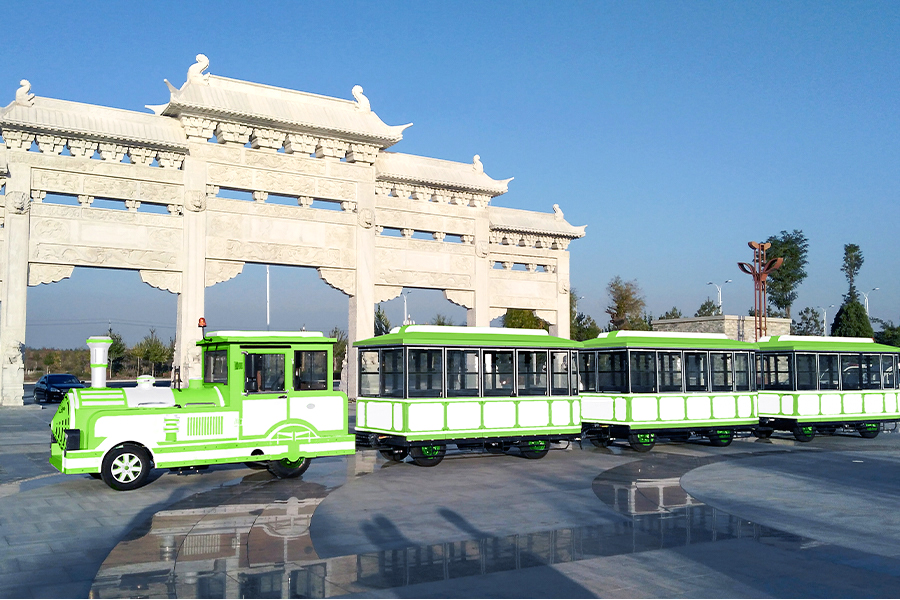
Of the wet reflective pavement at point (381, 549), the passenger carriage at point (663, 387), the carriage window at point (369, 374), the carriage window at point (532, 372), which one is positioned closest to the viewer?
the wet reflective pavement at point (381, 549)

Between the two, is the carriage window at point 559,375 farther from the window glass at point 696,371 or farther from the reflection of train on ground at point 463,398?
the window glass at point 696,371

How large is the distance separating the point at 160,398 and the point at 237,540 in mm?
4416

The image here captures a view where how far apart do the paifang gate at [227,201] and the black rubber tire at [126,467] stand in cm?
1670

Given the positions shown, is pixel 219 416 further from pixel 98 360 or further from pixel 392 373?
pixel 392 373

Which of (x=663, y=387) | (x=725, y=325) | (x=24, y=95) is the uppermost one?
(x=24, y=95)

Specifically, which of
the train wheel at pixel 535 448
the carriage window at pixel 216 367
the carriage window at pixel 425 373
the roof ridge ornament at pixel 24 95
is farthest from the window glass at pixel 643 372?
the roof ridge ornament at pixel 24 95

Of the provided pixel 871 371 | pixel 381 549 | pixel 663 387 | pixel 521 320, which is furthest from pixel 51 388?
pixel 521 320

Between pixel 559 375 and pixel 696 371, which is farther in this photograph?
pixel 696 371

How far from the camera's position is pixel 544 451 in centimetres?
1655

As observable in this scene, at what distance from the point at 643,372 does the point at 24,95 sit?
22.9 m

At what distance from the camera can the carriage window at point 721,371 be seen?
61.4ft

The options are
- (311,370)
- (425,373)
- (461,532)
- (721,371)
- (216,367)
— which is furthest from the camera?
(721,371)

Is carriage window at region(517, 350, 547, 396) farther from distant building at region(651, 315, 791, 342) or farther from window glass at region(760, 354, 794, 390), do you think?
distant building at region(651, 315, 791, 342)

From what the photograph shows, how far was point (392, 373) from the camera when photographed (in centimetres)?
1528
